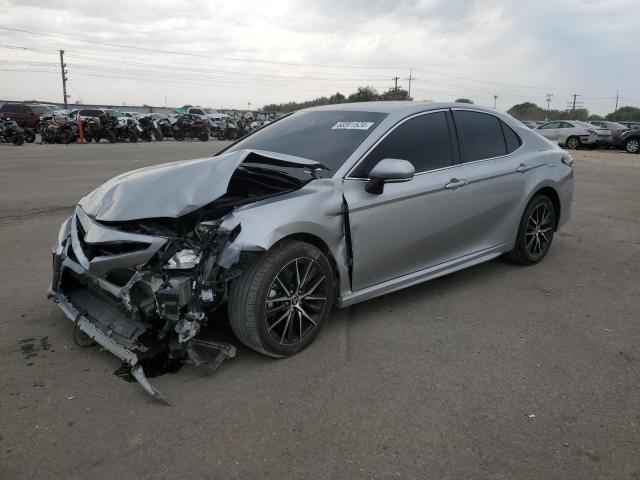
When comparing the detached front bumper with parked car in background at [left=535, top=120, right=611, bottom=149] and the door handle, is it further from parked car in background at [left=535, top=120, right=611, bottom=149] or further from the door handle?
parked car in background at [left=535, top=120, right=611, bottom=149]

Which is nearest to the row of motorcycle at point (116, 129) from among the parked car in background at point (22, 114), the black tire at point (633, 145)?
the parked car in background at point (22, 114)

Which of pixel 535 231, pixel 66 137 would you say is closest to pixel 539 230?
pixel 535 231

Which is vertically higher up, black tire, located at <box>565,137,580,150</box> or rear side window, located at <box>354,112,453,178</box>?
rear side window, located at <box>354,112,453,178</box>

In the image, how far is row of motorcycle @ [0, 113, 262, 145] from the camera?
80.7 ft

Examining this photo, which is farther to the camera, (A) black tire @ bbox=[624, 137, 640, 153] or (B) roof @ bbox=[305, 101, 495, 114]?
(A) black tire @ bbox=[624, 137, 640, 153]

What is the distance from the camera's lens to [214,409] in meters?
2.87

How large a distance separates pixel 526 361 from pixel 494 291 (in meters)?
1.35

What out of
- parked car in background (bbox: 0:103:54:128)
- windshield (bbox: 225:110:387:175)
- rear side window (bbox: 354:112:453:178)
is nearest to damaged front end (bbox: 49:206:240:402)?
windshield (bbox: 225:110:387:175)

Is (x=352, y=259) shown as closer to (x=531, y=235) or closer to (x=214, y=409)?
(x=214, y=409)

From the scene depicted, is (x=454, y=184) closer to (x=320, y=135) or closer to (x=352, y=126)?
(x=352, y=126)

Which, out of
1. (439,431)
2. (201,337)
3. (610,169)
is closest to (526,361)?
(439,431)

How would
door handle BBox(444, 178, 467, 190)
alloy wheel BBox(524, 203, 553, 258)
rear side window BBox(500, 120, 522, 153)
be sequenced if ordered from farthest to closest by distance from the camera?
alloy wheel BBox(524, 203, 553, 258) → rear side window BBox(500, 120, 522, 153) → door handle BBox(444, 178, 467, 190)

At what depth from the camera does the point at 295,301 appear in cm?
339

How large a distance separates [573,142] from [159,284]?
28574 mm
